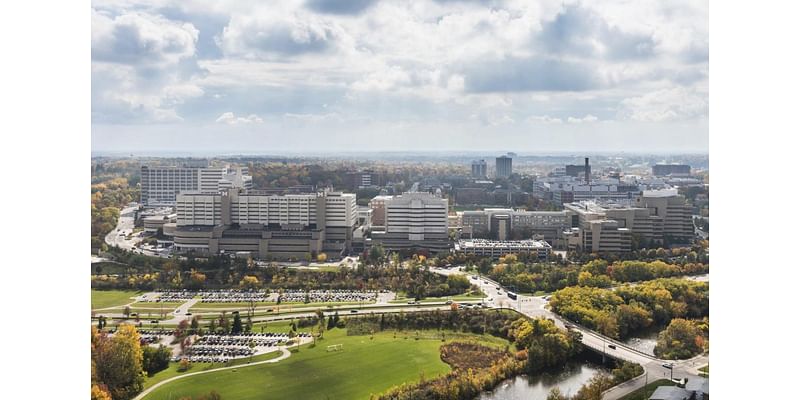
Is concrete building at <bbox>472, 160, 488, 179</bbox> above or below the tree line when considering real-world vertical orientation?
above

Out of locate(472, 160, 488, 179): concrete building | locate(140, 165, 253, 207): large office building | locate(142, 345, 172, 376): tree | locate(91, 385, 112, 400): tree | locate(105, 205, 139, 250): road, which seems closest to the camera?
locate(91, 385, 112, 400): tree

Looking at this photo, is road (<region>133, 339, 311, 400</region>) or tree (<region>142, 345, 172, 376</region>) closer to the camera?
road (<region>133, 339, 311, 400</region>)

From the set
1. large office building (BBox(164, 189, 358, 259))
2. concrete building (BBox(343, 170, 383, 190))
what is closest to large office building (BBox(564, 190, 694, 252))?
concrete building (BBox(343, 170, 383, 190))

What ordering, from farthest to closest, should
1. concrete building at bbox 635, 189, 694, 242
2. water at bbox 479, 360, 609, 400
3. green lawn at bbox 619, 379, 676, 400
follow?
concrete building at bbox 635, 189, 694, 242, water at bbox 479, 360, 609, 400, green lawn at bbox 619, 379, 676, 400

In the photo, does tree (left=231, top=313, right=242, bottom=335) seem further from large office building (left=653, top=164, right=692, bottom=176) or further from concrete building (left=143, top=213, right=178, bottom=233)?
large office building (left=653, top=164, right=692, bottom=176)

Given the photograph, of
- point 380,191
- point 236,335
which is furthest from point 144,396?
point 380,191

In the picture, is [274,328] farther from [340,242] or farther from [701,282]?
[701,282]

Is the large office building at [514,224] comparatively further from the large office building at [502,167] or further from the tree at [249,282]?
the tree at [249,282]
